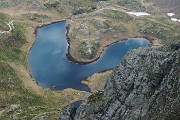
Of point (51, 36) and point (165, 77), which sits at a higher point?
point (165, 77)

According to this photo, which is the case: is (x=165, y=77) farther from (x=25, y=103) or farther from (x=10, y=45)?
(x=10, y=45)

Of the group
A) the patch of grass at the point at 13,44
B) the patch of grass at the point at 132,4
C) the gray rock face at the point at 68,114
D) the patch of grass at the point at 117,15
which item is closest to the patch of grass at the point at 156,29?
the patch of grass at the point at 117,15

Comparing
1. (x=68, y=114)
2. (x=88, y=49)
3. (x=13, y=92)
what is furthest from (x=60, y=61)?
(x=68, y=114)

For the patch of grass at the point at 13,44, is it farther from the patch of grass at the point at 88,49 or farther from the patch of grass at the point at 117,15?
the patch of grass at the point at 117,15

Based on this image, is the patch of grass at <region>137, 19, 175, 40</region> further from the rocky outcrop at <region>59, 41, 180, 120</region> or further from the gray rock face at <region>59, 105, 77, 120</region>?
the rocky outcrop at <region>59, 41, 180, 120</region>

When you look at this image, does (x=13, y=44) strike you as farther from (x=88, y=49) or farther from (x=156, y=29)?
(x=156, y=29)

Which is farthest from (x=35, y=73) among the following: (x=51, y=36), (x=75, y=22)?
(x=75, y=22)
